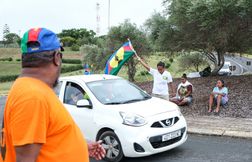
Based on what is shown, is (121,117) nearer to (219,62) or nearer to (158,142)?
(158,142)

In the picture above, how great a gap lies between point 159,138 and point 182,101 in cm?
541

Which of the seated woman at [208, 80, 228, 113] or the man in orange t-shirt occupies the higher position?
the man in orange t-shirt

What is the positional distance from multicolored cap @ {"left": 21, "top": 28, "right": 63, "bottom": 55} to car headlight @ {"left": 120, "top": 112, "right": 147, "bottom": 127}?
4.56 meters

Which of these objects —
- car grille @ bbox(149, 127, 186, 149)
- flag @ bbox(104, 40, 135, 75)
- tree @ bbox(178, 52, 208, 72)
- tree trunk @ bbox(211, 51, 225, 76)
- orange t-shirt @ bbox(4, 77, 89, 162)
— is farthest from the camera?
tree @ bbox(178, 52, 208, 72)

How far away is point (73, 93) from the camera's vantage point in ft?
26.3

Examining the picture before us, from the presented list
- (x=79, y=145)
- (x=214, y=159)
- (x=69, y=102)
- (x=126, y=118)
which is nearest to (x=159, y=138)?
(x=126, y=118)

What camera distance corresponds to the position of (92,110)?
7.45 m

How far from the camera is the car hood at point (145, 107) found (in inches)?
276

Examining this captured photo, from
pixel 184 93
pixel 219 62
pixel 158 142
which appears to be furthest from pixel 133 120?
pixel 219 62

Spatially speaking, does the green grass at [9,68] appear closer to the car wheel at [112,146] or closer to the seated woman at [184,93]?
the seated woman at [184,93]

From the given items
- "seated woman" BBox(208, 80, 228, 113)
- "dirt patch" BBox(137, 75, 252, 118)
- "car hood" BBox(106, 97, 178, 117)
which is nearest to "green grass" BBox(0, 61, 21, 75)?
"dirt patch" BBox(137, 75, 252, 118)

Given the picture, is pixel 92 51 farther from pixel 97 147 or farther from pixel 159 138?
pixel 97 147

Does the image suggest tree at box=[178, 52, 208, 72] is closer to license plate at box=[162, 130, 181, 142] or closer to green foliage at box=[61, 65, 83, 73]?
license plate at box=[162, 130, 181, 142]

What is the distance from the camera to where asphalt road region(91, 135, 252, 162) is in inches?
283
